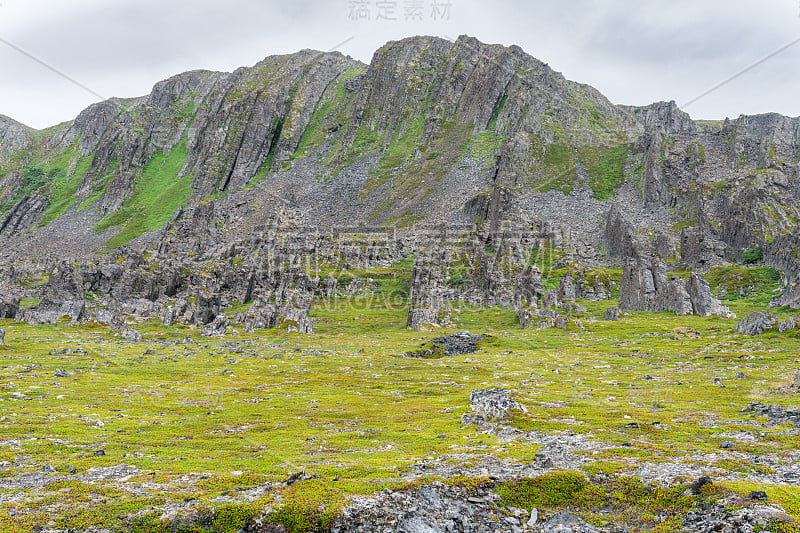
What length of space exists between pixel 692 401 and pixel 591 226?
482ft

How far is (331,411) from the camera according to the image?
34.9 meters

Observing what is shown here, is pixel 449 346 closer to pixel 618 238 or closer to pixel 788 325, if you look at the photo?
pixel 788 325

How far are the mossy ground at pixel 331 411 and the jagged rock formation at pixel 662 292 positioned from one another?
771cm

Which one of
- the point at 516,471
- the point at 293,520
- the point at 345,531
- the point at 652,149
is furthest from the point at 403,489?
the point at 652,149

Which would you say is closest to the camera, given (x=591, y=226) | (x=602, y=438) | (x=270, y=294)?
(x=602, y=438)

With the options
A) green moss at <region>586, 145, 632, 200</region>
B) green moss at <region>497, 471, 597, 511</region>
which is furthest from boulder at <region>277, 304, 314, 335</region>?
green moss at <region>586, 145, 632, 200</region>

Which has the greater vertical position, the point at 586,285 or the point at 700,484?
the point at 586,285

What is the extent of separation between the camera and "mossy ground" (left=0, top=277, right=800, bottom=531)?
16656 millimetres

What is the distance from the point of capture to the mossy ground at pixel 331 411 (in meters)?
16.7

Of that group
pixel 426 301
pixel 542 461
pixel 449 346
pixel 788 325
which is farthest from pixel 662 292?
pixel 542 461

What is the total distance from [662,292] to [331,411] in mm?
83380

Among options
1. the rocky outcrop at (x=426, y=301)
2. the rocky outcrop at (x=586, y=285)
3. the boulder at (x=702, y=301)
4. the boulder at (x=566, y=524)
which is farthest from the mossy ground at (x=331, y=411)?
the rocky outcrop at (x=586, y=285)

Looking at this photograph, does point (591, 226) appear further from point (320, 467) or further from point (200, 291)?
point (320, 467)

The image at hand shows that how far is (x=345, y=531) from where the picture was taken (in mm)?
14289
